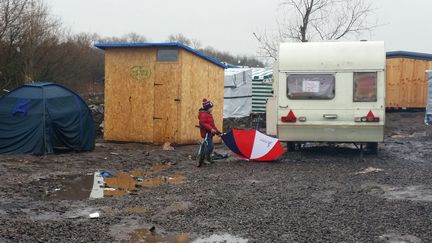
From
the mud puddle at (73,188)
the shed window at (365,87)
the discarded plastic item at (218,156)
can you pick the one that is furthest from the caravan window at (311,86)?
the mud puddle at (73,188)

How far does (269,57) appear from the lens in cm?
3456

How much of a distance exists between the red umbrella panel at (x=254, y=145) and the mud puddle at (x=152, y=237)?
724 centimetres

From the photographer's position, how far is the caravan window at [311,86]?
14.4 m

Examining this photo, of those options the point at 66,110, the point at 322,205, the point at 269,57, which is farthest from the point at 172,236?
the point at 269,57

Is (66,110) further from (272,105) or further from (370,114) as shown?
(370,114)

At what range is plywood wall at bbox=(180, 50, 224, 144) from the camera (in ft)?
59.5

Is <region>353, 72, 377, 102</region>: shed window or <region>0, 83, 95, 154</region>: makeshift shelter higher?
<region>353, 72, 377, 102</region>: shed window

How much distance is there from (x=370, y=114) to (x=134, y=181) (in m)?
6.31

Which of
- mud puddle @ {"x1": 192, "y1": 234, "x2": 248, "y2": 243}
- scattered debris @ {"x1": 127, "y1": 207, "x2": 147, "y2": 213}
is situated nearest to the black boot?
scattered debris @ {"x1": 127, "y1": 207, "x2": 147, "y2": 213}

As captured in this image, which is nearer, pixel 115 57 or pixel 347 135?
pixel 347 135

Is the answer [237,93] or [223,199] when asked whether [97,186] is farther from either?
[237,93]

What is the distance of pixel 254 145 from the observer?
46.8 ft

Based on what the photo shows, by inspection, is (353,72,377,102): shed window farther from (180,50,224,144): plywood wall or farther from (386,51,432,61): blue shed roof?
(386,51,432,61): blue shed roof

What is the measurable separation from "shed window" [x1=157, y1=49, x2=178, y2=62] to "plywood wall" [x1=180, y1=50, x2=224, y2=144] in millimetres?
295
